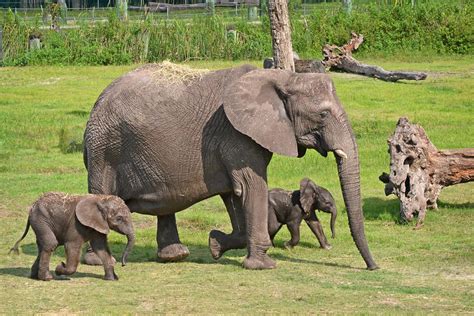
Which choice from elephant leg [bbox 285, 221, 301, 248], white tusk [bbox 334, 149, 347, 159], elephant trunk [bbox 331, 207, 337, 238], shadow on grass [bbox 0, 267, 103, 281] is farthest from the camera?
elephant trunk [bbox 331, 207, 337, 238]

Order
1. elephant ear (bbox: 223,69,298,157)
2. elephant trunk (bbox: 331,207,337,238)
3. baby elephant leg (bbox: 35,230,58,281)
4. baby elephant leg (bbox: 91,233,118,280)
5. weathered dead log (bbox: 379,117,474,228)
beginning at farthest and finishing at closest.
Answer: weathered dead log (bbox: 379,117,474,228) → elephant trunk (bbox: 331,207,337,238) → elephant ear (bbox: 223,69,298,157) → baby elephant leg (bbox: 91,233,118,280) → baby elephant leg (bbox: 35,230,58,281)

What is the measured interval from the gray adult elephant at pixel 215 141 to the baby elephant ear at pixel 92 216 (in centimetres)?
162

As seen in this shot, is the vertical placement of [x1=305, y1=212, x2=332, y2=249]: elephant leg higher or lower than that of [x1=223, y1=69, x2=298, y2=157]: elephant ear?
lower

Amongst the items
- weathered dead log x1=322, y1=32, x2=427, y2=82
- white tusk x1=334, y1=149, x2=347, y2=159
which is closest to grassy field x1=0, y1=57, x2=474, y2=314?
white tusk x1=334, y1=149, x2=347, y2=159

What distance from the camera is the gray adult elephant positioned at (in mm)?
13953

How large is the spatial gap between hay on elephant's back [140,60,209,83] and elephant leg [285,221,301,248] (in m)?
2.14

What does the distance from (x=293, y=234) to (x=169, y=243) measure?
5.39 feet

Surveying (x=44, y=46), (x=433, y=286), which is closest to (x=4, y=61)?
(x=44, y=46)

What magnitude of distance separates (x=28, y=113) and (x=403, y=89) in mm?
8471

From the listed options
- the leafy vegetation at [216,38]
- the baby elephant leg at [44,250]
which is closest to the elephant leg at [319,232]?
the baby elephant leg at [44,250]

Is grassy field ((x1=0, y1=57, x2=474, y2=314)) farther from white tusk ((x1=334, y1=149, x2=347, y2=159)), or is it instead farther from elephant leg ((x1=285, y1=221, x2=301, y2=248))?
white tusk ((x1=334, y1=149, x2=347, y2=159))

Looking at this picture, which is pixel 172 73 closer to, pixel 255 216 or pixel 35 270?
pixel 255 216

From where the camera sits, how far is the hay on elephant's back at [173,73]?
48.3 feet

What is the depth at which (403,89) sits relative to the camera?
29719 millimetres
